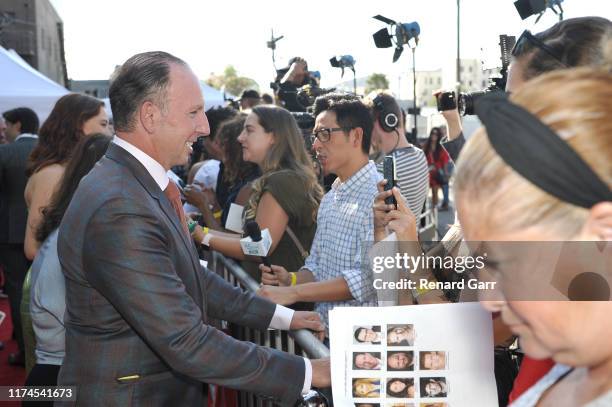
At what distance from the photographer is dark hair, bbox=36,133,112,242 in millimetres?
3254

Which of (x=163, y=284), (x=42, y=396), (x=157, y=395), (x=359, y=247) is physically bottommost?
(x=42, y=396)

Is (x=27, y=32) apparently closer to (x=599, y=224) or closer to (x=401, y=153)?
(x=401, y=153)

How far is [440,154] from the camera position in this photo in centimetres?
1709

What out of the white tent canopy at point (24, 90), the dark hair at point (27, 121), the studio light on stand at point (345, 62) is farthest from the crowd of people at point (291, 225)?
the white tent canopy at point (24, 90)

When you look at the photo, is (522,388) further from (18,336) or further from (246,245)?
(18,336)

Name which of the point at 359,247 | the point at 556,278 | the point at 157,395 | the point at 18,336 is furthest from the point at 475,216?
the point at 18,336

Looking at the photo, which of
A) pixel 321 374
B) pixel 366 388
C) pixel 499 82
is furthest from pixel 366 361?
pixel 499 82

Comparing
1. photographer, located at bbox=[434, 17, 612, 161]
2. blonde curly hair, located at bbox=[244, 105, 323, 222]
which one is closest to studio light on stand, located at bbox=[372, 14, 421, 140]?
blonde curly hair, located at bbox=[244, 105, 323, 222]

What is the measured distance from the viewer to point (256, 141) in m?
4.50

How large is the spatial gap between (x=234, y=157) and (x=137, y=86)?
315 cm

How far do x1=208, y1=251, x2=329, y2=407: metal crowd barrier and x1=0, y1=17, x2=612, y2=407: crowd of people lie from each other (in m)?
0.11

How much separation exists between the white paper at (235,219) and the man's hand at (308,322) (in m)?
2.06

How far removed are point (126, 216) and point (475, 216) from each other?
143cm

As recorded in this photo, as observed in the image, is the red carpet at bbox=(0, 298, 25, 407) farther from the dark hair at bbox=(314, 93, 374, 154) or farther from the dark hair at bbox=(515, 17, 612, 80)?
the dark hair at bbox=(515, 17, 612, 80)
